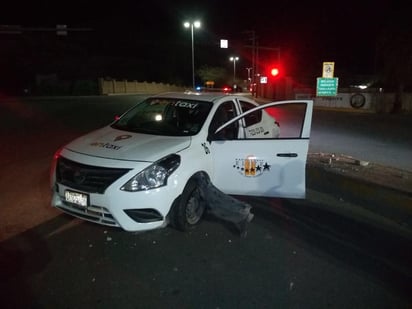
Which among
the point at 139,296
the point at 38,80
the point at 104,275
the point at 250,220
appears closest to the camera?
the point at 139,296

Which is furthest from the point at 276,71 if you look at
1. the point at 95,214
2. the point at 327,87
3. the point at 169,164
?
the point at 95,214

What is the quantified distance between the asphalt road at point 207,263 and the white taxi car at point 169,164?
1.16 ft

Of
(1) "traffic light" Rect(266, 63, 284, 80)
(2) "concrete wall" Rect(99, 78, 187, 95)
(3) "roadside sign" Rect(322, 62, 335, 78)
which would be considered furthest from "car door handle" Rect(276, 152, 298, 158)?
(2) "concrete wall" Rect(99, 78, 187, 95)

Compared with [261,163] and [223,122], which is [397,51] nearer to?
[223,122]

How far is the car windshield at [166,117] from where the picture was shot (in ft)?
17.5

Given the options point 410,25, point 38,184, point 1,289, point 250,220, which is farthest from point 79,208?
point 410,25

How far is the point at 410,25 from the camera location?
22641mm

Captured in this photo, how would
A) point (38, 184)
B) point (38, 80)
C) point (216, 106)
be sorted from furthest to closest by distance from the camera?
point (38, 80) < point (38, 184) < point (216, 106)

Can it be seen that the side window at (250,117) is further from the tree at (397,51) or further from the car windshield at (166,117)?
the tree at (397,51)

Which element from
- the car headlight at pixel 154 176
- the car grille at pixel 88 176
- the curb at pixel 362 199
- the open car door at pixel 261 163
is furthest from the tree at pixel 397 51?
the car grille at pixel 88 176

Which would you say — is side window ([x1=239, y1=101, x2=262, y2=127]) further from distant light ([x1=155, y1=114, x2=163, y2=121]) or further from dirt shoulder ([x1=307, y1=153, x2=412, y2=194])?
dirt shoulder ([x1=307, y1=153, x2=412, y2=194])

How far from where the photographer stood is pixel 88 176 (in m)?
4.37

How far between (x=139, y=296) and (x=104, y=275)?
0.51 meters

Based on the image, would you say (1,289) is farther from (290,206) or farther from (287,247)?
(290,206)
